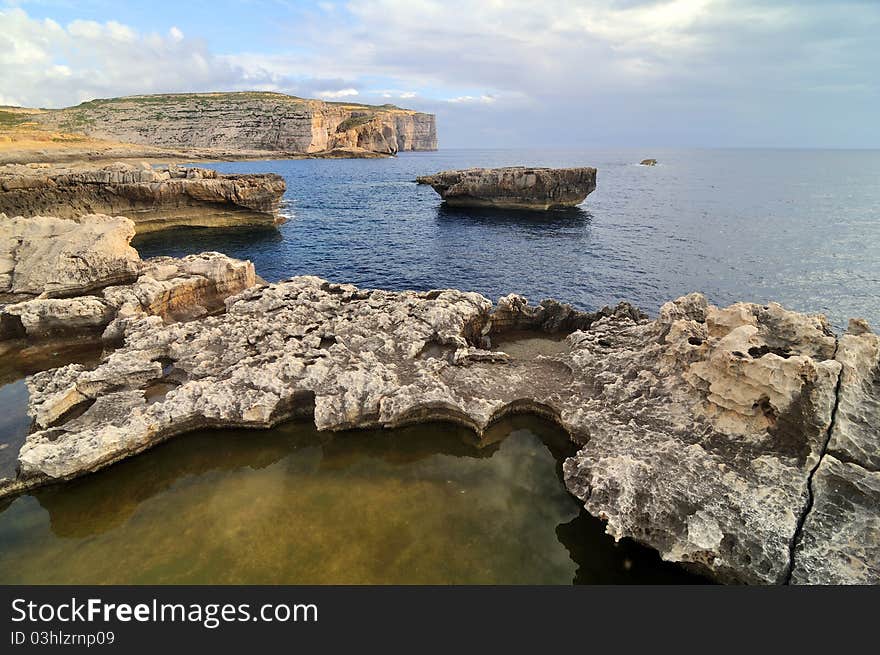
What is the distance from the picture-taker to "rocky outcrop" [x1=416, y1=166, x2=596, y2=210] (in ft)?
219

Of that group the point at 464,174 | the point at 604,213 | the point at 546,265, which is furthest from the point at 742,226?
the point at 464,174

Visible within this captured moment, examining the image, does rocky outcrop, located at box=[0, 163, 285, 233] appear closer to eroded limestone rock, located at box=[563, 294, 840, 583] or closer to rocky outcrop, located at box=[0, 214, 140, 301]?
rocky outcrop, located at box=[0, 214, 140, 301]

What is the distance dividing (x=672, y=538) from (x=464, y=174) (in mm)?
70415

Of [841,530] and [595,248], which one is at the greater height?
[595,248]

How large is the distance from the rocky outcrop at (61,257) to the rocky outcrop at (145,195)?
19836 mm

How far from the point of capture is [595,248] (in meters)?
45.4

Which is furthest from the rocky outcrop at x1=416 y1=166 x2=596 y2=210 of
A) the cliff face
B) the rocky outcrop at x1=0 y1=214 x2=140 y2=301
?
the cliff face

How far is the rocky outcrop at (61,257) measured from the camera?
80.7 feet

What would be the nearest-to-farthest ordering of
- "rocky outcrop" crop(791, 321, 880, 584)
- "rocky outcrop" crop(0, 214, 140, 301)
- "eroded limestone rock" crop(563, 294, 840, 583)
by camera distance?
"rocky outcrop" crop(791, 321, 880, 584) → "eroded limestone rock" crop(563, 294, 840, 583) → "rocky outcrop" crop(0, 214, 140, 301)

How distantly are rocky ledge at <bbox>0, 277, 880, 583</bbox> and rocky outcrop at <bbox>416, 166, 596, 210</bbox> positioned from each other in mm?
50430

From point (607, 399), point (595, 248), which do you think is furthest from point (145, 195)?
point (607, 399)

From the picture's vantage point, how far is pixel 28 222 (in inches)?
1103

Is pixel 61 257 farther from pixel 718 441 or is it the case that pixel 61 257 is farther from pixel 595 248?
pixel 595 248

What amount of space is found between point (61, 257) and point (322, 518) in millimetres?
26192
